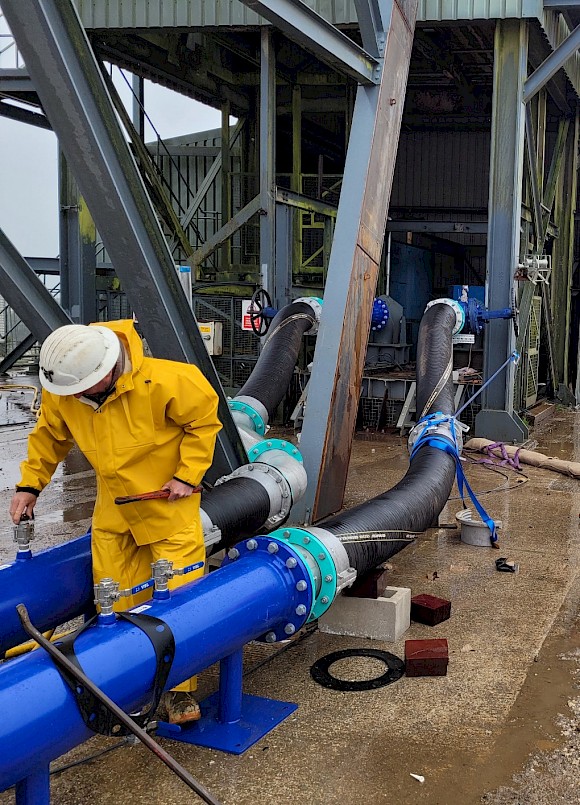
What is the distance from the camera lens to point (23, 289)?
4.37 meters

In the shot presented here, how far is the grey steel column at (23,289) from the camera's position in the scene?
14.3 feet

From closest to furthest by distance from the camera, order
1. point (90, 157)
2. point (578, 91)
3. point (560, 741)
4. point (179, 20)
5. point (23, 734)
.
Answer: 1. point (23, 734)
2. point (560, 741)
3. point (90, 157)
4. point (179, 20)
5. point (578, 91)

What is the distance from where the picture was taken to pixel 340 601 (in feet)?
14.1

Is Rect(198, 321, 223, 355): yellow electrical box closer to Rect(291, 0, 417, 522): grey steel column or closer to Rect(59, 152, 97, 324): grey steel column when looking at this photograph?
Rect(59, 152, 97, 324): grey steel column

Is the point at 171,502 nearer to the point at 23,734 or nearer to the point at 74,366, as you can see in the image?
the point at 74,366

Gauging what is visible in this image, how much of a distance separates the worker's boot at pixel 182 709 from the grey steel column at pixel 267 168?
26.0ft

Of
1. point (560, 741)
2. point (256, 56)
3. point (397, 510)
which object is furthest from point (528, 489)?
point (256, 56)

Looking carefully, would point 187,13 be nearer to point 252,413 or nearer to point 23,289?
point 252,413

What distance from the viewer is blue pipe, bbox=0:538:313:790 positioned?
214 centimetres

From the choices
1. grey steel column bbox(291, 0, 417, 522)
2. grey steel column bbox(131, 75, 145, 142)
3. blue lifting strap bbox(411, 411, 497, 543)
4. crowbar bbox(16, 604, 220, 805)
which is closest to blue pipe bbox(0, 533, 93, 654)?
crowbar bbox(16, 604, 220, 805)

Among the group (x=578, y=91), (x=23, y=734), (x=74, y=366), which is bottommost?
(x=23, y=734)

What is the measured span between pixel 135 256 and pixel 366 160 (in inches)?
75.8

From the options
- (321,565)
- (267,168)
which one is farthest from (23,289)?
(267,168)

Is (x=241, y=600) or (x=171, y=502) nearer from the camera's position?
(x=241, y=600)
